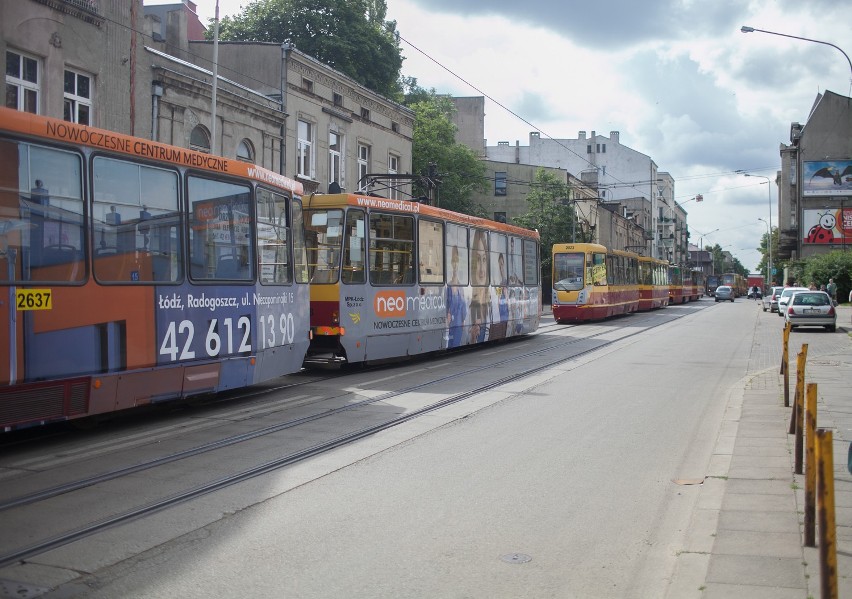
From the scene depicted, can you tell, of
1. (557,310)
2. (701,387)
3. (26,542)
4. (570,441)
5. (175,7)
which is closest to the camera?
(26,542)

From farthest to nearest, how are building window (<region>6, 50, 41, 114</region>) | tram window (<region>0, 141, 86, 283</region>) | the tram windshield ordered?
the tram windshield < building window (<region>6, 50, 41, 114</region>) < tram window (<region>0, 141, 86, 283</region>)

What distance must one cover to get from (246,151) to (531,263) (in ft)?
33.2

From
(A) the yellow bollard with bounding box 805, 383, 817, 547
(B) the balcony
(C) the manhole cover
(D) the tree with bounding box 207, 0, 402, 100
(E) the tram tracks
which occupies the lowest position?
(C) the manhole cover

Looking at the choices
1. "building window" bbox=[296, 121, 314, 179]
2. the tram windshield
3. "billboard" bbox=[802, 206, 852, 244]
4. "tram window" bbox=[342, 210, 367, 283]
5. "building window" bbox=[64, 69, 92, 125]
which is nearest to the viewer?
"tram window" bbox=[342, 210, 367, 283]

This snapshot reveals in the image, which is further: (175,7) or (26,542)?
(175,7)

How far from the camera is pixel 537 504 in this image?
6.52 metres

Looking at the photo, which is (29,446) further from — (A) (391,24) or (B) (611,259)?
(A) (391,24)

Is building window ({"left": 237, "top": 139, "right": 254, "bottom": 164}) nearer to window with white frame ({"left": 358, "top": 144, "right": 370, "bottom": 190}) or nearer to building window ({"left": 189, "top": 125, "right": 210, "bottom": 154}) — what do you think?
building window ({"left": 189, "top": 125, "right": 210, "bottom": 154})

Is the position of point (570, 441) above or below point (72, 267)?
below

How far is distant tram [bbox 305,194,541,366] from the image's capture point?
48.6 feet

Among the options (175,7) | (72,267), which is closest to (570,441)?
(72,267)

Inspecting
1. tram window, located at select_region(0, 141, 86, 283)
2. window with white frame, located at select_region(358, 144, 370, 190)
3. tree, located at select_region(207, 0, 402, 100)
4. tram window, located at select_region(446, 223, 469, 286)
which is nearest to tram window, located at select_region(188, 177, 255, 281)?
tram window, located at select_region(0, 141, 86, 283)

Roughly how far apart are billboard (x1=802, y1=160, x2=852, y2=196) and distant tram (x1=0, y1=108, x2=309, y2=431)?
203ft

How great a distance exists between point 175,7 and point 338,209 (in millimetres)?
20811
